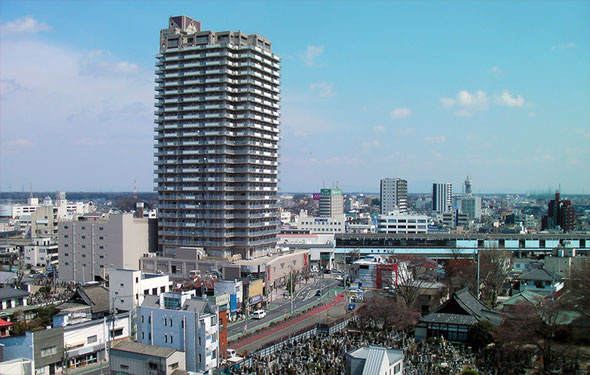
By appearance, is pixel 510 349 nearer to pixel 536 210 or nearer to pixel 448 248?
pixel 448 248

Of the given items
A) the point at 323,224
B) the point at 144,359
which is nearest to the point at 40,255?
the point at 144,359

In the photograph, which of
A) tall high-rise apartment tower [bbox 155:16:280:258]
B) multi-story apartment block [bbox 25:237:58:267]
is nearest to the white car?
tall high-rise apartment tower [bbox 155:16:280:258]

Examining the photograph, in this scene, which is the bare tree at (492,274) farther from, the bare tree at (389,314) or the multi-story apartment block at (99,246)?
the multi-story apartment block at (99,246)

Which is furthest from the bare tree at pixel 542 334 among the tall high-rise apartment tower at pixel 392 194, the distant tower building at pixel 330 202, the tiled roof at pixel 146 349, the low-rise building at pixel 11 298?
the tall high-rise apartment tower at pixel 392 194

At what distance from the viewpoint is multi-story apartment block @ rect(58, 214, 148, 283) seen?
156ft

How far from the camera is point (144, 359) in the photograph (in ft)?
76.4

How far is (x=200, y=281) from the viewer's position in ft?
128

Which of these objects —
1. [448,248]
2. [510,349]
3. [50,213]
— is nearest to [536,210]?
[448,248]

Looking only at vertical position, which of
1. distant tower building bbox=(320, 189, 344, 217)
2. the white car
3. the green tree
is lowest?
the white car

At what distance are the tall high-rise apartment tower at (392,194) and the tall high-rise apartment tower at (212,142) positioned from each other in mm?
84415

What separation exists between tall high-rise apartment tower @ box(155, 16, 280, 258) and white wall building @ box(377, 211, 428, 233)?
42.1 meters

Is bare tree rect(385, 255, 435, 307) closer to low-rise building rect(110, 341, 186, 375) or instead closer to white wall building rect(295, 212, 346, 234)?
low-rise building rect(110, 341, 186, 375)

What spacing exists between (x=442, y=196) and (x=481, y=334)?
444ft

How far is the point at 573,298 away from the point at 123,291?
25.9 metres
